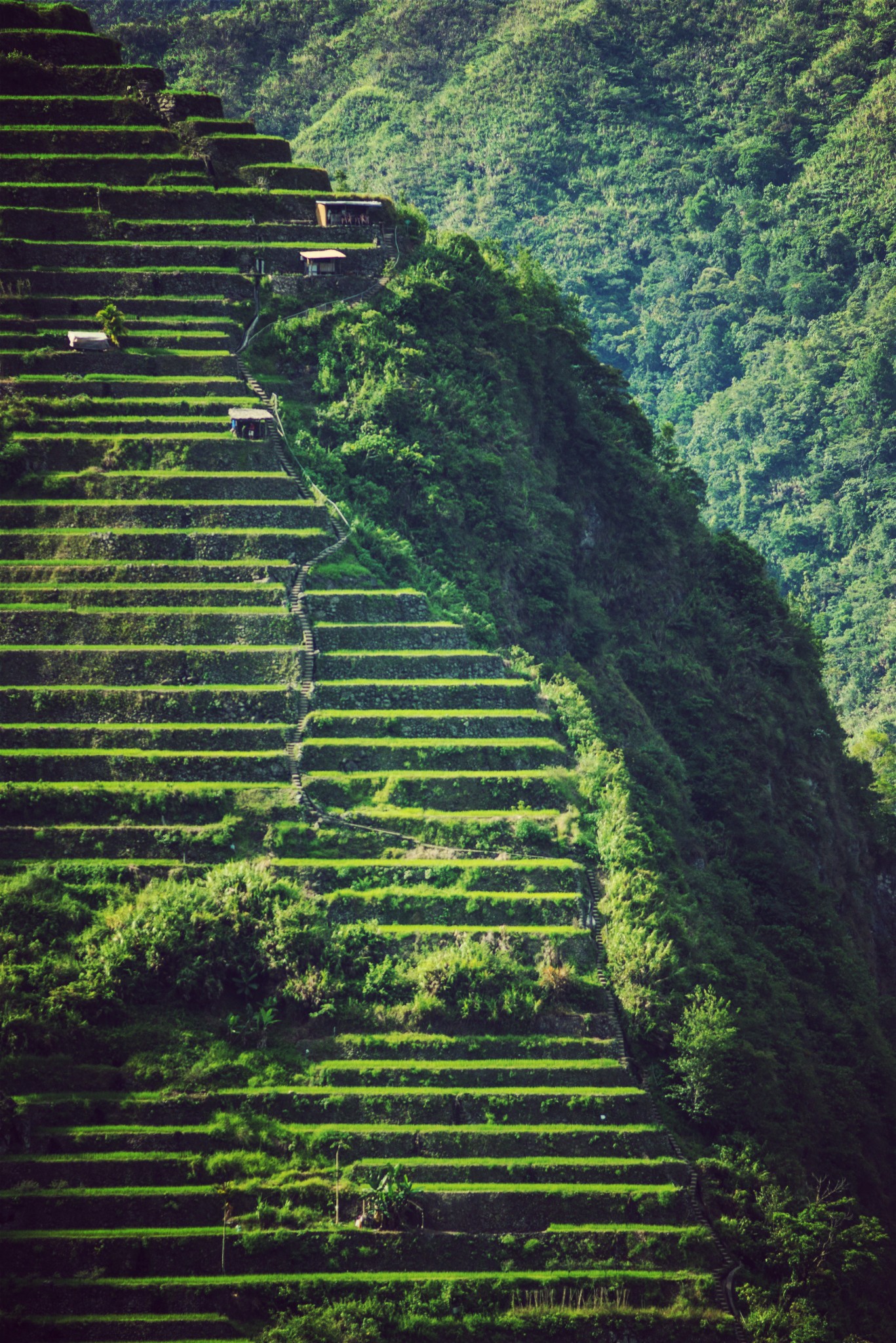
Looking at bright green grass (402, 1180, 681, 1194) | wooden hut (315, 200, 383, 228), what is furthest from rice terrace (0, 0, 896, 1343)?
wooden hut (315, 200, 383, 228)

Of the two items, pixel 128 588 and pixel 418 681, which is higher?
pixel 128 588

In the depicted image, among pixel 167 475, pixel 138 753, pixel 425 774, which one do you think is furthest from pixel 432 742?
pixel 167 475

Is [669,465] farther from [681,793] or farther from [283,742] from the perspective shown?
[283,742]

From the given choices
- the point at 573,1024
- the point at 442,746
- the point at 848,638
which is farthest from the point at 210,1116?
the point at 848,638

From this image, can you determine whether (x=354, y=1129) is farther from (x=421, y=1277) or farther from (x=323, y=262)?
(x=323, y=262)

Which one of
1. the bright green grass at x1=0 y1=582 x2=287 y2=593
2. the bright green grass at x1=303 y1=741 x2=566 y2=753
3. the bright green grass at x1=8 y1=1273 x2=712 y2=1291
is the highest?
the bright green grass at x1=0 y1=582 x2=287 y2=593

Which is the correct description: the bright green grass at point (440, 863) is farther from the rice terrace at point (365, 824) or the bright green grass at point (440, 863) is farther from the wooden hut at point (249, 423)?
the wooden hut at point (249, 423)

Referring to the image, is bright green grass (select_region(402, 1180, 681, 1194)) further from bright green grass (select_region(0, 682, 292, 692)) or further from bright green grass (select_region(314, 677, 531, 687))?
bright green grass (select_region(0, 682, 292, 692))

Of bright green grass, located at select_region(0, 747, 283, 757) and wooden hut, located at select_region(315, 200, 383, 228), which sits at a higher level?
wooden hut, located at select_region(315, 200, 383, 228)
